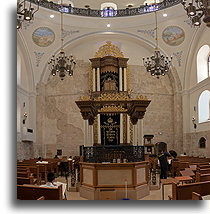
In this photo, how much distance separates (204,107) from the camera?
1658cm

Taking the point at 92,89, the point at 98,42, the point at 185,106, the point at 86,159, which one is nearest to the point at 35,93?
the point at 92,89

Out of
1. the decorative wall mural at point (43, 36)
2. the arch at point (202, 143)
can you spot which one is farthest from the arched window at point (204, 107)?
the decorative wall mural at point (43, 36)

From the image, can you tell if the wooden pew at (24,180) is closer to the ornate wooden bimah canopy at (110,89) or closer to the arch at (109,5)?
the ornate wooden bimah canopy at (110,89)

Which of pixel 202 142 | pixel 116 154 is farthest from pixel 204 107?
pixel 116 154

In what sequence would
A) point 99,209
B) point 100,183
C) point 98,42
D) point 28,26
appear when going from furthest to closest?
point 98,42 < point 28,26 < point 100,183 < point 99,209

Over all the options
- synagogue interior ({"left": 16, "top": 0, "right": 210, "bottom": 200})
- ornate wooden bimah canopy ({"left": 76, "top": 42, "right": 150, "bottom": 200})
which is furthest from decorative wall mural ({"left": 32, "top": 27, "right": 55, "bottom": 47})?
ornate wooden bimah canopy ({"left": 76, "top": 42, "right": 150, "bottom": 200})

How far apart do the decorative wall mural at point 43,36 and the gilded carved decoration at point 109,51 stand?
9.25 ft

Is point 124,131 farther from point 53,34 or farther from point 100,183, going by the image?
point 100,183

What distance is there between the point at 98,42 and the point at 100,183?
1245 cm

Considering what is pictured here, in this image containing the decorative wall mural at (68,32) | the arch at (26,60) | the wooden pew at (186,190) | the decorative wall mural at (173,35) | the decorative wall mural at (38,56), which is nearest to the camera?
the wooden pew at (186,190)

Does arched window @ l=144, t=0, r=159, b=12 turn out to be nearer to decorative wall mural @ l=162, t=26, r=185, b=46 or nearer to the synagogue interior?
the synagogue interior

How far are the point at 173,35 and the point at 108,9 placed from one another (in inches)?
158

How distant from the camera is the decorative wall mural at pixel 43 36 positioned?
56.2ft
